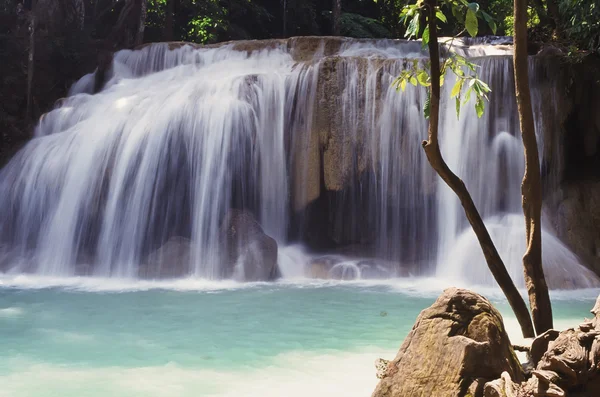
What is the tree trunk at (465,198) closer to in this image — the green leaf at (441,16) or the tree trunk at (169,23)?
the green leaf at (441,16)

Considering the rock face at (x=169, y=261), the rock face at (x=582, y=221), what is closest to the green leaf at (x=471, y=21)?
the rock face at (x=169, y=261)

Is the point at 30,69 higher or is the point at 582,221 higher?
the point at 30,69

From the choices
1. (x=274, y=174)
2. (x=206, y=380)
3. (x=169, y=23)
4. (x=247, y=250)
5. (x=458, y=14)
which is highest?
(x=169, y=23)

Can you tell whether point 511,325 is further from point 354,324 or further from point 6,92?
point 6,92

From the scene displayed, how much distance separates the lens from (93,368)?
5992mm

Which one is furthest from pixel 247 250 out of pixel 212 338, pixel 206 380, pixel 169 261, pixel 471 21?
pixel 471 21

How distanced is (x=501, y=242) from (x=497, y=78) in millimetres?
3214

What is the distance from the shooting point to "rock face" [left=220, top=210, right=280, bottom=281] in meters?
11.5

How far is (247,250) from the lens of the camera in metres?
11.7

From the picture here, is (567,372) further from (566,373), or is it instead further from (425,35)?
(425,35)

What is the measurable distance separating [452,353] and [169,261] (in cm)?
910

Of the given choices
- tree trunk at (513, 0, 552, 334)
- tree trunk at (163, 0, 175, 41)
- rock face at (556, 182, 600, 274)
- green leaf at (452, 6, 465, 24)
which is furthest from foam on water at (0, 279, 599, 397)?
tree trunk at (163, 0, 175, 41)

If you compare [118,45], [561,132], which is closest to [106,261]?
[561,132]

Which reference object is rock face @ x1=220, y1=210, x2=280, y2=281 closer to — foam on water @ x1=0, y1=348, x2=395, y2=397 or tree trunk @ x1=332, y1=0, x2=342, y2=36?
foam on water @ x1=0, y1=348, x2=395, y2=397
